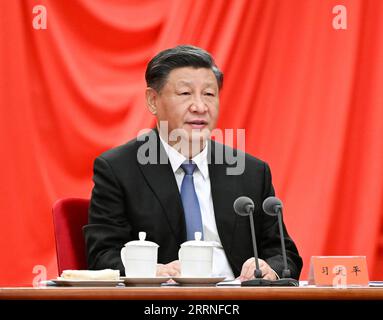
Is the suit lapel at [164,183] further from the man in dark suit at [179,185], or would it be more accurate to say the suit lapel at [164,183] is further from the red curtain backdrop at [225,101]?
the red curtain backdrop at [225,101]

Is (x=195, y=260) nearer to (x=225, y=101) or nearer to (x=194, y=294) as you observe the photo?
(x=194, y=294)

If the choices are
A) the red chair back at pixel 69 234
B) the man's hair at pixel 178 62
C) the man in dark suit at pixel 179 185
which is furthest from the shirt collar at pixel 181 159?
the red chair back at pixel 69 234

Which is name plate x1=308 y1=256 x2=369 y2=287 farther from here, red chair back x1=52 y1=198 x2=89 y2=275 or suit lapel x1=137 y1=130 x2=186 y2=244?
red chair back x1=52 y1=198 x2=89 y2=275

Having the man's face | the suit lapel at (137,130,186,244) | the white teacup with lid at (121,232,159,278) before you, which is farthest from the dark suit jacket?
the white teacup with lid at (121,232,159,278)

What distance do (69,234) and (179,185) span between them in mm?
351

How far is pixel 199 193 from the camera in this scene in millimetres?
2387

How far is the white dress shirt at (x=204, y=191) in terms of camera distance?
2.30 metres

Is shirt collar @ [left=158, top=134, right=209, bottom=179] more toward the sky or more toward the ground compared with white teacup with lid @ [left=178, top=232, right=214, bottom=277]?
more toward the sky

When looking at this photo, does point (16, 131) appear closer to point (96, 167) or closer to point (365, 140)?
point (96, 167)

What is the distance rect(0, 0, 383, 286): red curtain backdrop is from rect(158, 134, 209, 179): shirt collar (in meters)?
1.00

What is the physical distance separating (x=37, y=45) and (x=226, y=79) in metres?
0.82

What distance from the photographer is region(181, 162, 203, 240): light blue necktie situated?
89.9 inches
